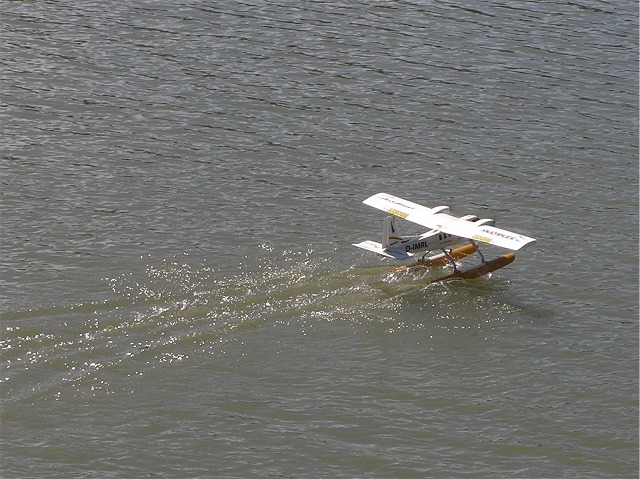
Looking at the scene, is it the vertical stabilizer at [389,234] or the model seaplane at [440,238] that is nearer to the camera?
the model seaplane at [440,238]

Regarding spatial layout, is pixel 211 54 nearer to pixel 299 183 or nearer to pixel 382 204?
pixel 299 183

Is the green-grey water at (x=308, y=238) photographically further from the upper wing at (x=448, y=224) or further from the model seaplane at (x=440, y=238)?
the upper wing at (x=448, y=224)

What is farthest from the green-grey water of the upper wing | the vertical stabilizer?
the upper wing

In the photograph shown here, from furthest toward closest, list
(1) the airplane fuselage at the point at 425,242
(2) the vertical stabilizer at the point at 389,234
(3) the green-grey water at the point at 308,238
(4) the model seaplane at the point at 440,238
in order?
(1) the airplane fuselage at the point at 425,242 < (2) the vertical stabilizer at the point at 389,234 < (4) the model seaplane at the point at 440,238 < (3) the green-grey water at the point at 308,238

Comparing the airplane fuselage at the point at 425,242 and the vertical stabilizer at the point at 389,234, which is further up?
the vertical stabilizer at the point at 389,234

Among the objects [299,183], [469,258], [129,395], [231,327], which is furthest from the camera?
[299,183]

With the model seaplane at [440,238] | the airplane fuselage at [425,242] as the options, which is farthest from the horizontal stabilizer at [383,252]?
the airplane fuselage at [425,242]

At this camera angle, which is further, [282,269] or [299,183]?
[299,183]

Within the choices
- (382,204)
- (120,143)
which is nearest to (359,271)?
(382,204)

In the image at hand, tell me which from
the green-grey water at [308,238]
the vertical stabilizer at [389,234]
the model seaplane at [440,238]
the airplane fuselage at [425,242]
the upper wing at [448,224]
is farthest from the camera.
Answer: the airplane fuselage at [425,242]
